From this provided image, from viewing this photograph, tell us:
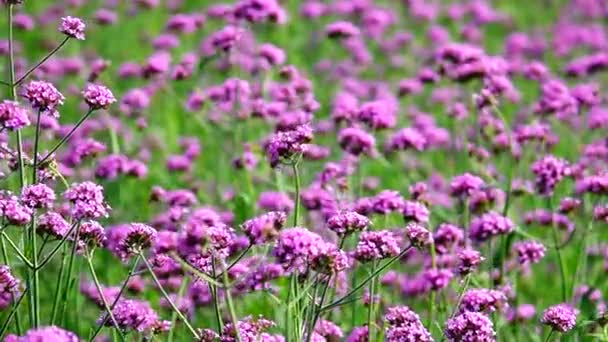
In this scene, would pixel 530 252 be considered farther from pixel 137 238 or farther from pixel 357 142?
pixel 137 238

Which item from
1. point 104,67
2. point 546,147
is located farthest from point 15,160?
point 546,147

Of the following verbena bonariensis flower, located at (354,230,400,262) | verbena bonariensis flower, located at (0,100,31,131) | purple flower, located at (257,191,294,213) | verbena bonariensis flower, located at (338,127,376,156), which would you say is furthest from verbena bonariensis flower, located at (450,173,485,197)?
verbena bonariensis flower, located at (0,100,31,131)

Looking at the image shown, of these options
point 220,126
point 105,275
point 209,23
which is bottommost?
point 105,275

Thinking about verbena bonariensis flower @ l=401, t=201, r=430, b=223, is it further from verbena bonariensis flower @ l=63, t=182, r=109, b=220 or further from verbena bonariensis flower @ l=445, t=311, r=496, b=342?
verbena bonariensis flower @ l=63, t=182, r=109, b=220

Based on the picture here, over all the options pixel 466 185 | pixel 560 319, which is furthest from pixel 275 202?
pixel 560 319

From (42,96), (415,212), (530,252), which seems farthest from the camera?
(530,252)

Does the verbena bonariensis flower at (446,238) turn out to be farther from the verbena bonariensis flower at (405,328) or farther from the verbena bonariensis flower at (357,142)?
the verbena bonariensis flower at (405,328)

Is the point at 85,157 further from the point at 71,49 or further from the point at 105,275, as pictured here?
the point at 71,49

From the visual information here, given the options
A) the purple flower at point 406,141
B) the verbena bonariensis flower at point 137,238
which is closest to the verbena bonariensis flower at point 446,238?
the purple flower at point 406,141
